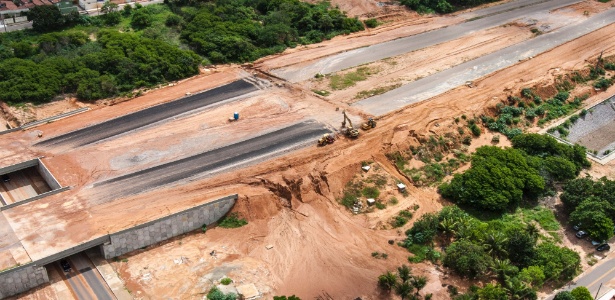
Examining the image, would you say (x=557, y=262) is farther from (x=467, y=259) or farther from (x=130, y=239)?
(x=130, y=239)

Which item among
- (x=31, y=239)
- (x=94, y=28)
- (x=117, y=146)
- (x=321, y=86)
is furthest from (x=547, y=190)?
(x=94, y=28)

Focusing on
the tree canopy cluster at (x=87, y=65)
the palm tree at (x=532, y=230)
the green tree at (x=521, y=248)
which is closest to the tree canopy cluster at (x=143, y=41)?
the tree canopy cluster at (x=87, y=65)

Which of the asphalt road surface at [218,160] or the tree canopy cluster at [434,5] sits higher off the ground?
the tree canopy cluster at [434,5]

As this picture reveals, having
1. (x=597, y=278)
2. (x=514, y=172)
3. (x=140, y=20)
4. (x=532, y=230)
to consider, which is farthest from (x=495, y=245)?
(x=140, y=20)

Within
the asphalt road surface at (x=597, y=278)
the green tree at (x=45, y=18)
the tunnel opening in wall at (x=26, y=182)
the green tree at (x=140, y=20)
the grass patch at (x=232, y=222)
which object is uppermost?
the green tree at (x=45, y=18)

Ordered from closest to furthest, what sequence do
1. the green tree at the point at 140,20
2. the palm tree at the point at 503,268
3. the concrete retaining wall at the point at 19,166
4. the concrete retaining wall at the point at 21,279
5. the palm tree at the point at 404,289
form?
the concrete retaining wall at the point at 21,279 < the palm tree at the point at 404,289 < the palm tree at the point at 503,268 < the concrete retaining wall at the point at 19,166 < the green tree at the point at 140,20

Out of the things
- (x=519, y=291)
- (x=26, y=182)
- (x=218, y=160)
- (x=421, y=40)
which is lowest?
(x=519, y=291)

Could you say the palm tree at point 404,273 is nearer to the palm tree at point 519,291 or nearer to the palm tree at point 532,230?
the palm tree at point 519,291
